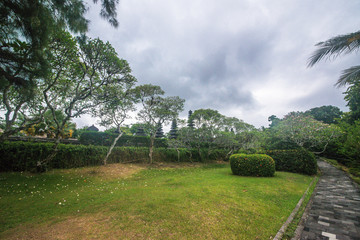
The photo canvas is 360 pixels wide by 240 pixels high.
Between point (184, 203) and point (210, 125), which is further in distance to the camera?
point (210, 125)

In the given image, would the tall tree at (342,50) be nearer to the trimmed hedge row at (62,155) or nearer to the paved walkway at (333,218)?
the paved walkway at (333,218)

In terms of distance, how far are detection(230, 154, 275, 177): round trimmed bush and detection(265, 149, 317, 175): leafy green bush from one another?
2790 mm

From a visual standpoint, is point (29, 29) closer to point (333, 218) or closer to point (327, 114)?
point (333, 218)

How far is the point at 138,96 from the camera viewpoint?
1038cm

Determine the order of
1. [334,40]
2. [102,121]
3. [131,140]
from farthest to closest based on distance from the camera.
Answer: [131,140]
[102,121]
[334,40]

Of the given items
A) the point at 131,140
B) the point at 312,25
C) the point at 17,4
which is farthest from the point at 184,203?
the point at 131,140

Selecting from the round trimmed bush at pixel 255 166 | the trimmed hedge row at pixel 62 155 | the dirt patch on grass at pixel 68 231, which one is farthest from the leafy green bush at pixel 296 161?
the dirt patch on grass at pixel 68 231

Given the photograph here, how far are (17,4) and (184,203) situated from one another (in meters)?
4.89

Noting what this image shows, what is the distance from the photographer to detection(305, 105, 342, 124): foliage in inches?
823

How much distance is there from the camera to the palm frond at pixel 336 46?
3.83 meters

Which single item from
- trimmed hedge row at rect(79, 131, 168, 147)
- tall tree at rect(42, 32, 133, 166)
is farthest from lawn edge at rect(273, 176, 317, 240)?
trimmed hedge row at rect(79, 131, 168, 147)

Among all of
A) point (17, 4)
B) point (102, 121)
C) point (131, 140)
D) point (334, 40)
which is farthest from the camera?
point (131, 140)

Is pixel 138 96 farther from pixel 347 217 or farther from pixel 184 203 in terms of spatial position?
pixel 347 217

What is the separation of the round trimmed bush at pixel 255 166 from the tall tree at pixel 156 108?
21.3 ft
